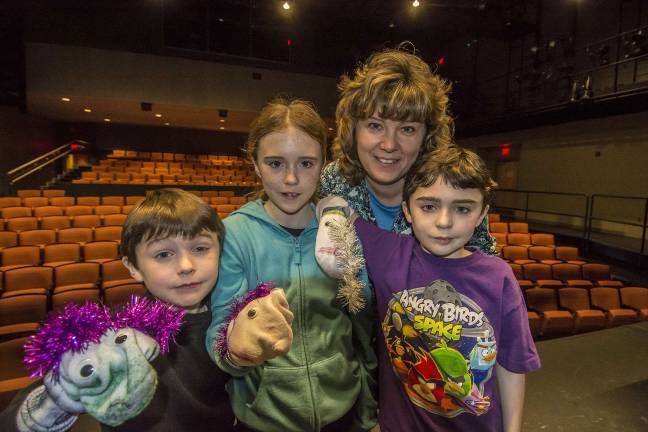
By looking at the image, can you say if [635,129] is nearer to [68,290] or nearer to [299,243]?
[299,243]

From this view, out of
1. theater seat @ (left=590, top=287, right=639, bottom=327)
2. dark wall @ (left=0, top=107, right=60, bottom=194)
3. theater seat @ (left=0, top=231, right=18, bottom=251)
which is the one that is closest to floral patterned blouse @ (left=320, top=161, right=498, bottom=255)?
theater seat @ (left=590, top=287, right=639, bottom=327)

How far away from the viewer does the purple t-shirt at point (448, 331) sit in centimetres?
101

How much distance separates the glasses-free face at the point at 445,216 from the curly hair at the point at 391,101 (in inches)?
9.8

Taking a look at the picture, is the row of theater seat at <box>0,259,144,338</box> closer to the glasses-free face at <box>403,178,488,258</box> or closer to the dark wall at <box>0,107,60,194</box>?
the glasses-free face at <box>403,178,488,258</box>

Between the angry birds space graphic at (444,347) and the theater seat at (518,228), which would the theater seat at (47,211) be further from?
the theater seat at (518,228)

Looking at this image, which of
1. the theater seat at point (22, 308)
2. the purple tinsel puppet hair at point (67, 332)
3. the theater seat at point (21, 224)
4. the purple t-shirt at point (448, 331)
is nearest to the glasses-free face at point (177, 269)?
the purple tinsel puppet hair at point (67, 332)

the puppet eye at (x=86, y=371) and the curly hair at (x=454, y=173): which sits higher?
the curly hair at (x=454, y=173)

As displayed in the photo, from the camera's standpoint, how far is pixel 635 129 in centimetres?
736

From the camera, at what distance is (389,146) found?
1.17 metres

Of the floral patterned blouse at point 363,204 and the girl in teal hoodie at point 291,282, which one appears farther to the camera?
the floral patterned blouse at point 363,204

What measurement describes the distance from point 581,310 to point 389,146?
4.64 meters

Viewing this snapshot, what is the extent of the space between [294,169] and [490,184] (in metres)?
0.60

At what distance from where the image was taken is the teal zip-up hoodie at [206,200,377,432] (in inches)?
39.2

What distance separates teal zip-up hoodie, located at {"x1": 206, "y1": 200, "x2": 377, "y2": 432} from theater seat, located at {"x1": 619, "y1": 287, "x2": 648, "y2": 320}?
514 centimetres
